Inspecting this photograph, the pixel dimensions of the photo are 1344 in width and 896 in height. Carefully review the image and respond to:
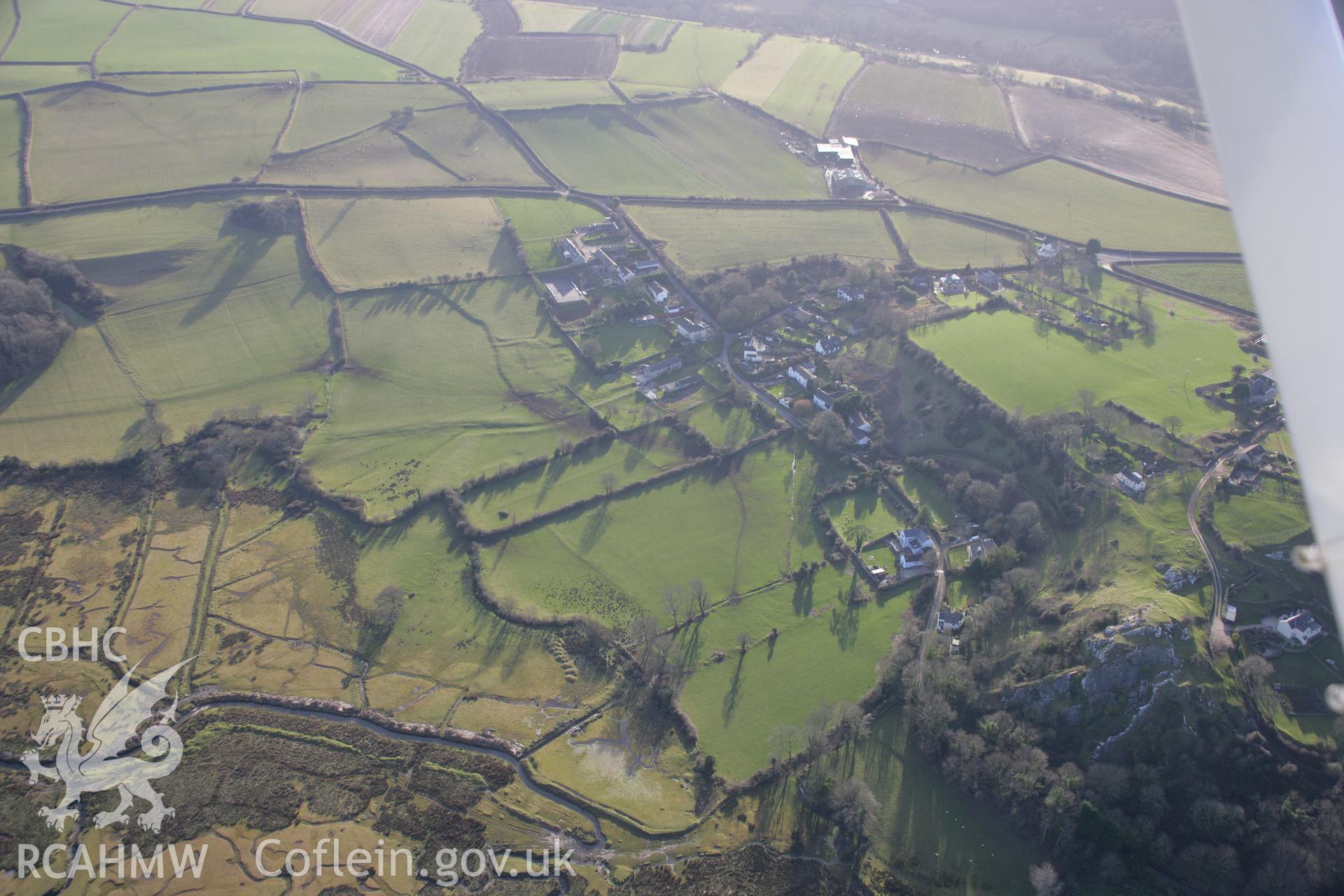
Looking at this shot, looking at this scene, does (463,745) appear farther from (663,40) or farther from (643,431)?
(663,40)

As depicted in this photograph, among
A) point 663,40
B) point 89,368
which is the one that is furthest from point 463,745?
point 663,40

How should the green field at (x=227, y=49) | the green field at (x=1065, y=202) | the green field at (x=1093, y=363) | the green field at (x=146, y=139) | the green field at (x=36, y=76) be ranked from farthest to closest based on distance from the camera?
the green field at (x=227, y=49) → the green field at (x=36, y=76) → the green field at (x=1065, y=202) → the green field at (x=146, y=139) → the green field at (x=1093, y=363)

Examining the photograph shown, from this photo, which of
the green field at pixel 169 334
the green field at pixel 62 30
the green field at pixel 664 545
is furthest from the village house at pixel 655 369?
the green field at pixel 62 30

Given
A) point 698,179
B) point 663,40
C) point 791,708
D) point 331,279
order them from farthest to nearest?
point 663,40 < point 698,179 < point 331,279 < point 791,708

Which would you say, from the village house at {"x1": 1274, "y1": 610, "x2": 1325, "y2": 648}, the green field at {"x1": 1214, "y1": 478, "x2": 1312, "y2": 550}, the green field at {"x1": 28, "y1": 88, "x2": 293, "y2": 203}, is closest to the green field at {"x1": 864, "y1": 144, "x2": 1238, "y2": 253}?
the green field at {"x1": 1214, "y1": 478, "x2": 1312, "y2": 550}

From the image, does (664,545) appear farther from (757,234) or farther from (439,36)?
(439,36)

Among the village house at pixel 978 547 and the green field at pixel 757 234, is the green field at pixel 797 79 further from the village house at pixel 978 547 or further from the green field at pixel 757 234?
the village house at pixel 978 547
